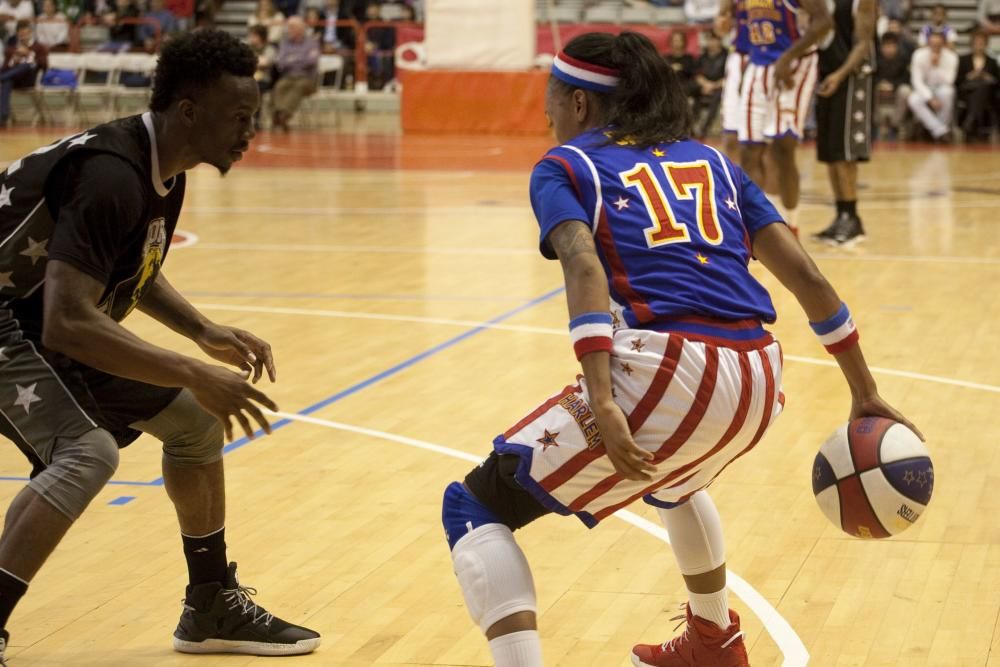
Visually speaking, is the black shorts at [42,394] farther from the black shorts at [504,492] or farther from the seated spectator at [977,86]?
the seated spectator at [977,86]

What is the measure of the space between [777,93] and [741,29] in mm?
652

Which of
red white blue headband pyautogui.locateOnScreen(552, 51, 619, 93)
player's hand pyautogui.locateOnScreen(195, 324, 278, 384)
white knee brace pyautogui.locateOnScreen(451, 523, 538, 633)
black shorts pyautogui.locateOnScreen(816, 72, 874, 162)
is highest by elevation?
red white blue headband pyautogui.locateOnScreen(552, 51, 619, 93)

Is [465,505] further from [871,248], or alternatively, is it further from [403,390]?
[871,248]

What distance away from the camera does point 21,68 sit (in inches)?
882

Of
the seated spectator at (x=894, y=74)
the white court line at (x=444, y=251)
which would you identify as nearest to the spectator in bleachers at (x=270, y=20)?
the seated spectator at (x=894, y=74)

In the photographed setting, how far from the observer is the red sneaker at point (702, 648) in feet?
11.9

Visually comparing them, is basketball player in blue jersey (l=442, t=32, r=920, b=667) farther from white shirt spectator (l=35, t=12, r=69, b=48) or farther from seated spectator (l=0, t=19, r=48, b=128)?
white shirt spectator (l=35, t=12, r=69, b=48)

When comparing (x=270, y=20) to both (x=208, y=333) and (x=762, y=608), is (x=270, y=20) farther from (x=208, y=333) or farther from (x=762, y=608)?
(x=762, y=608)

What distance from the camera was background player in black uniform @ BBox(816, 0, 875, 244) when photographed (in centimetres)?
1090

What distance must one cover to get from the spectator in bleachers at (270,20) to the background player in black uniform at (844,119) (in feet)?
42.3

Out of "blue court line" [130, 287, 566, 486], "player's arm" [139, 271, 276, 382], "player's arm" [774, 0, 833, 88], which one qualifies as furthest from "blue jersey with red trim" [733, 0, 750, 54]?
Result: "player's arm" [139, 271, 276, 382]

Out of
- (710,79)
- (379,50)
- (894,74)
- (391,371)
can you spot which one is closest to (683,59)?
(710,79)

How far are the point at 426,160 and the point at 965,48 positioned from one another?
914cm

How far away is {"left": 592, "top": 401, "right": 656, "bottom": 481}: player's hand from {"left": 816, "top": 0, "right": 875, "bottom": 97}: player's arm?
320 inches
